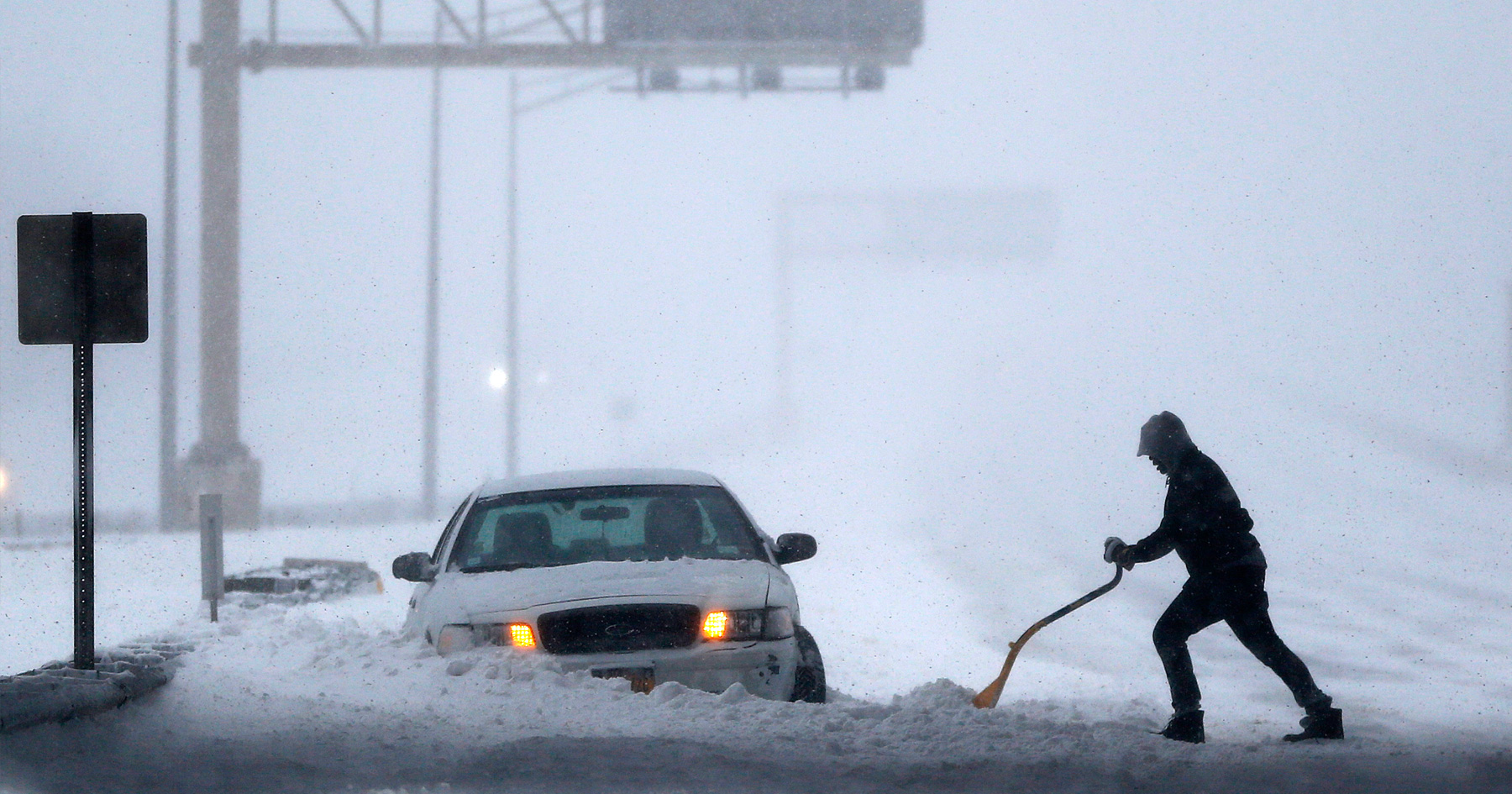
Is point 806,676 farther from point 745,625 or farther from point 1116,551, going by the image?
point 1116,551

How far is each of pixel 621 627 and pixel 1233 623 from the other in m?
2.52

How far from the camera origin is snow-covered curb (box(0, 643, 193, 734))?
5.62 m

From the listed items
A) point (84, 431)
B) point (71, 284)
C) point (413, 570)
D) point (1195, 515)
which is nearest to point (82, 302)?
point (71, 284)

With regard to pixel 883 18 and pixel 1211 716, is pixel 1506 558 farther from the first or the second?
pixel 1211 716

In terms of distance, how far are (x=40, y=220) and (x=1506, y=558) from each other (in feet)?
58.0

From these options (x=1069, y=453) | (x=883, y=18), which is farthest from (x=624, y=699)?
(x=1069, y=453)

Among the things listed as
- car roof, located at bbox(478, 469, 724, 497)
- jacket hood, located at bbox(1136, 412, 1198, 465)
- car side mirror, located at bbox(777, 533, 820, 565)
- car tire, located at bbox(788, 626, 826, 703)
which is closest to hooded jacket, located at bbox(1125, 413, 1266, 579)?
jacket hood, located at bbox(1136, 412, 1198, 465)

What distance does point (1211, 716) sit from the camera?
9.12 m

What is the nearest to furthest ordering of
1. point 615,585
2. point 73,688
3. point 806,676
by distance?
point 73,688 → point 615,585 → point 806,676

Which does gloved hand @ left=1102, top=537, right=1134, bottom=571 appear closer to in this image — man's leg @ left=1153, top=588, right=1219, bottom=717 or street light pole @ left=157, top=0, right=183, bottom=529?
man's leg @ left=1153, top=588, right=1219, bottom=717

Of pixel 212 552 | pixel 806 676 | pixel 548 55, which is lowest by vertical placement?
pixel 212 552

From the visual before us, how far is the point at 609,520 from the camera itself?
26.4ft

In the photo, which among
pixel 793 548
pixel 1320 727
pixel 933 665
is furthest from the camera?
pixel 933 665

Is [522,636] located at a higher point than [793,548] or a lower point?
lower
